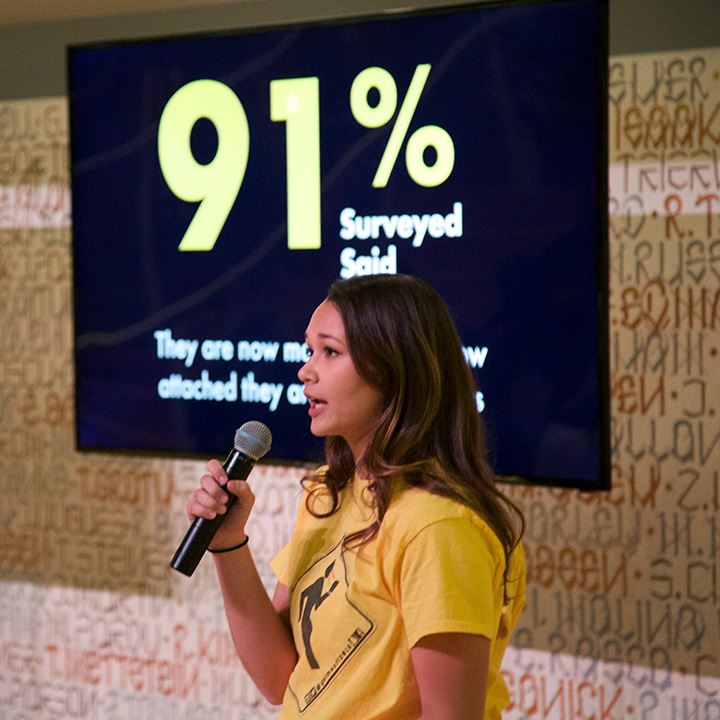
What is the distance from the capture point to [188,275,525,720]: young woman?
3.49 feet

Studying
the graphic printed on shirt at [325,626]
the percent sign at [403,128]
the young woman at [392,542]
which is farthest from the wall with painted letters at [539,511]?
the graphic printed on shirt at [325,626]

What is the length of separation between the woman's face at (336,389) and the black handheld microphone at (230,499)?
13 centimetres

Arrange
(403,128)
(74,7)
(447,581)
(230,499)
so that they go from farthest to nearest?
(74,7)
(403,128)
(230,499)
(447,581)

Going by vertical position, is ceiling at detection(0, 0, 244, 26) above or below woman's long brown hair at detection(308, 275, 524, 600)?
above

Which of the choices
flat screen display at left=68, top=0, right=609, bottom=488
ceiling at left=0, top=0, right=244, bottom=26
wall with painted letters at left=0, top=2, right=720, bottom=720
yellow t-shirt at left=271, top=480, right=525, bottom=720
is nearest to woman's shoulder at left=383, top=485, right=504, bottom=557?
yellow t-shirt at left=271, top=480, right=525, bottom=720

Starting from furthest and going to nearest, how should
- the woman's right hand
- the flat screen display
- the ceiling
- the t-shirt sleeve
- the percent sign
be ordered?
the ceiling < the percent sign < the flat screen display < the woman's right hand < the t-shirt sleeve

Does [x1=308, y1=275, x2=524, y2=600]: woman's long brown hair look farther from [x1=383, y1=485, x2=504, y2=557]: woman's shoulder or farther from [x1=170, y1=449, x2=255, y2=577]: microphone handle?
[x1=170, y1=449, x2=255, y2=577]: microphone handle

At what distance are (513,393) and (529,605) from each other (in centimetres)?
61

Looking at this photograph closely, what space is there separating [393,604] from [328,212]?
1.39 metres

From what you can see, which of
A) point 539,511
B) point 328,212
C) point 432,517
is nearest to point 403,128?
point 328,212

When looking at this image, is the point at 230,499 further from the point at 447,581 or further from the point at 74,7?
the point at 74,7

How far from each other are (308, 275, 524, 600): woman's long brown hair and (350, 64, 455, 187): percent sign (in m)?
1.01

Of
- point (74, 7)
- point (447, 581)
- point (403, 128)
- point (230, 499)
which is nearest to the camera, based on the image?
point (447, 581)

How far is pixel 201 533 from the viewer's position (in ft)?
4.20
